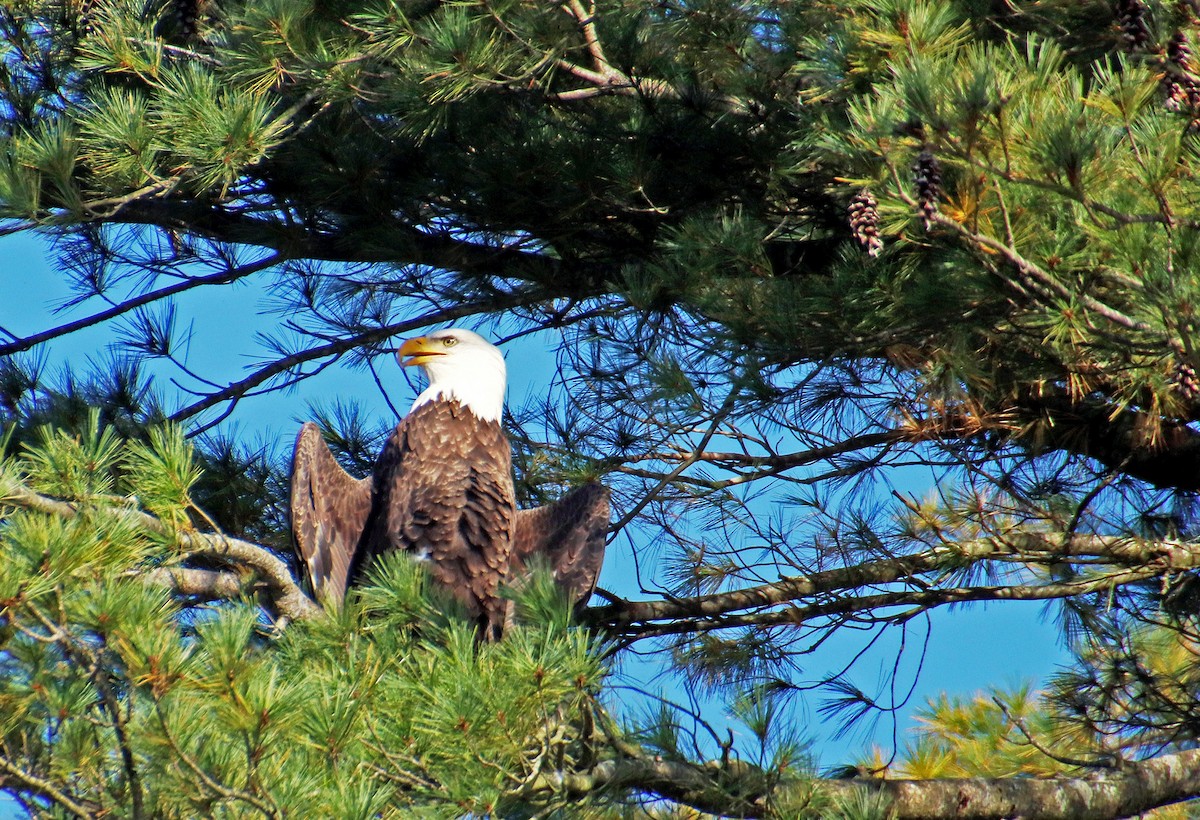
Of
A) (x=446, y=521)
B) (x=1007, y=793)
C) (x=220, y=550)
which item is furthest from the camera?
(x=446, y=521)

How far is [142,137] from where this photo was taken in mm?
3021

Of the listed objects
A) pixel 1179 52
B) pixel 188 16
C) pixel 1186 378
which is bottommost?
pixel 1186 378

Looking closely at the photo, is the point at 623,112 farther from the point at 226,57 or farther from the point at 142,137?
the point at 142,137

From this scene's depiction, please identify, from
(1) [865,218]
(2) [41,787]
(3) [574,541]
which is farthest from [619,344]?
(2) [41,787]

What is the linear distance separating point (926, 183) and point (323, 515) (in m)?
2.32

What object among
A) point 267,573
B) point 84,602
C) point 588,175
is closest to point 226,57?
point 588,175

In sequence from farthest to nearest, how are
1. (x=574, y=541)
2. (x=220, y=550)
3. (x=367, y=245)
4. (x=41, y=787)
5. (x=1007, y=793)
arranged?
(x=367, y=245), (x=574, y=541), (x=1007, y=793), (x=220, y=550), (x=41, y=787)

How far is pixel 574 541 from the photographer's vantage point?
12.5 feet

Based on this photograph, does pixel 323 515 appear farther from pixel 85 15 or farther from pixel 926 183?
pixel 926 183

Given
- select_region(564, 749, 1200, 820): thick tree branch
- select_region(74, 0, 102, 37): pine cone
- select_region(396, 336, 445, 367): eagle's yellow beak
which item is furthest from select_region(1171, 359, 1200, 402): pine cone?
select_region(74, 0, 102, 37): pine cone

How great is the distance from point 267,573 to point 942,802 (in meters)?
1.84

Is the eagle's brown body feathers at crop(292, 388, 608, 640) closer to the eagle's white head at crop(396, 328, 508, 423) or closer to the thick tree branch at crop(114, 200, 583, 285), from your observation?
the eagle's white head at crop(396, 328, 508, 423)

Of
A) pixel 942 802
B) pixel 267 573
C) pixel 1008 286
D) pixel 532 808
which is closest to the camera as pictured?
pixel 532 808

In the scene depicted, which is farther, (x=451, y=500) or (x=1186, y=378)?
(x=451, y=500)
